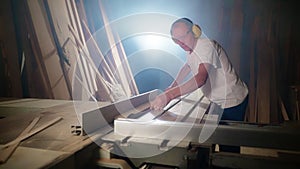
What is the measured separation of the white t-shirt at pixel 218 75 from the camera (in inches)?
68.9

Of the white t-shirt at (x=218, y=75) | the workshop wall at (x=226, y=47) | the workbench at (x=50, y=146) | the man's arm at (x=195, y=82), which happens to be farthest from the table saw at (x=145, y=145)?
the workshop wall at (x=226, y=47)

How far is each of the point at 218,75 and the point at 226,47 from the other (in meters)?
1.17

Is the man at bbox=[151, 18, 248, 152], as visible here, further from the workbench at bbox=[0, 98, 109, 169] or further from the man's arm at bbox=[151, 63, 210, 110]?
the workbench at bbox=[0, 98, 109, 169]

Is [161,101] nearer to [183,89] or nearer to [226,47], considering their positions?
[183,89]

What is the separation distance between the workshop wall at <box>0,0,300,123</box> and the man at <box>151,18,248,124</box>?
3.28ft

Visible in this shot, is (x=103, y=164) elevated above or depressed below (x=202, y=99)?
below

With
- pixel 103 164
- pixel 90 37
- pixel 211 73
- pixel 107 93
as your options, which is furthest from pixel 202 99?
pixel 90 37

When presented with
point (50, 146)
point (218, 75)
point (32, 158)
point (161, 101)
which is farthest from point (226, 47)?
point (32, 158)

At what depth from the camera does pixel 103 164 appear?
1088mm

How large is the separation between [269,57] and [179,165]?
2185mm

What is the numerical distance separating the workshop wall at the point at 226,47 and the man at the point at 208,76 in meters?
1.00

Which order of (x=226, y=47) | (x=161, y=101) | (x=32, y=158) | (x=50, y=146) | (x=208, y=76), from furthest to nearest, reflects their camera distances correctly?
(x=226, y=47)
(x=208, y=76)
(x=161, y=101)
(x=50, y=146)
(x=32, y=158)

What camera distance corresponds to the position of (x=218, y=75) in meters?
1.85

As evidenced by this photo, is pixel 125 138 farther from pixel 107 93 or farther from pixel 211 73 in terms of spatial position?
pixel 107 93
